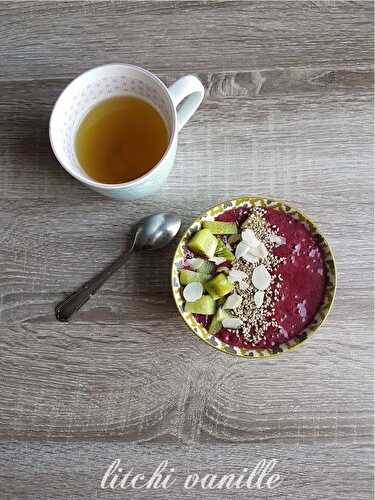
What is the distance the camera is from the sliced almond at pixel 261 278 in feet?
2.91

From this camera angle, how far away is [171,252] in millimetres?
938

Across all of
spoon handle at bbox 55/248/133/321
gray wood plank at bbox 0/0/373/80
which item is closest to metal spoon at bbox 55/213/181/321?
spoon handle at bbox 55/248/133/321

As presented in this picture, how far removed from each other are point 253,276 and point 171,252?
0.15m

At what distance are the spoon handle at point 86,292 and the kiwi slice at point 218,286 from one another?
0.15 meters

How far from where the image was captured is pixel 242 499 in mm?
913

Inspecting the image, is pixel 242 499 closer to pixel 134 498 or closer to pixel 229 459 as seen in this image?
pixel 229 459

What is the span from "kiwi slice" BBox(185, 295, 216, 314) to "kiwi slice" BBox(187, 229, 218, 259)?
7cm

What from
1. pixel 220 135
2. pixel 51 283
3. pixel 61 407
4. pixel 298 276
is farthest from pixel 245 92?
pixel 61 407

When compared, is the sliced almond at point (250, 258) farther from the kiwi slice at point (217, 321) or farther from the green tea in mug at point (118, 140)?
the green tea in mug at point (118, 140)

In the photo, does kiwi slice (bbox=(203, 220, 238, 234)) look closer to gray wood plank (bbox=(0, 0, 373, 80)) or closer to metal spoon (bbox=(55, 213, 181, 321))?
metal spoon (bbox=(55, 213, 181, 321))

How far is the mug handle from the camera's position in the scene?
2.64 feet

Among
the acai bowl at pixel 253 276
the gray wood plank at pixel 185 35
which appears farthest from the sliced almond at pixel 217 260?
the gray wood plank at pixel 185 35

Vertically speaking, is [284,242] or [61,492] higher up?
[284,242]

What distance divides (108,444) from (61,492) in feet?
0.36
